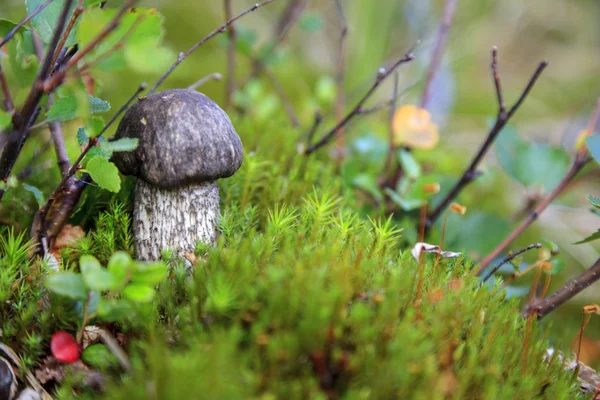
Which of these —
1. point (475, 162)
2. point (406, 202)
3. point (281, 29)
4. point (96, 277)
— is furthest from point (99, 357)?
point (281, 29)

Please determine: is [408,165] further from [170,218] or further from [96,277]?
[96,277]

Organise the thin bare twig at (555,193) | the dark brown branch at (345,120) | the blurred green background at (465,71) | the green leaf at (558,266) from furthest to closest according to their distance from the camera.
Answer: the blurred green background at (465,71) < the dark brown branch at (345,120) < the thin bare twig at (555,193) < the green leaf at (558,266)

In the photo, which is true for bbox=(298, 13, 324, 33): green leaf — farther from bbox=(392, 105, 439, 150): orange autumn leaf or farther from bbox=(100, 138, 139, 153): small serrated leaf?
bbox=(100, 138, 139, 153): small serrated leaf

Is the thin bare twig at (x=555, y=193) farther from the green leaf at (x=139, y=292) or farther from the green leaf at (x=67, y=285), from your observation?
the green leaf at (x=67, y=285)

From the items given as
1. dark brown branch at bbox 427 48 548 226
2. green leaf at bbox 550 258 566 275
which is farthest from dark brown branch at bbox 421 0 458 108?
green leaf at bbox 550 258 566 275

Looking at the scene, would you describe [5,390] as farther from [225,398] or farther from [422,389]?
[422,389]

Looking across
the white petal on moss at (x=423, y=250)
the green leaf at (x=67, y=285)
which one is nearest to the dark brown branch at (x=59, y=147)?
the green leaf at (x=67, y=285)

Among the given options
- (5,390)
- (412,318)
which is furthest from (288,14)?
(5,390)
